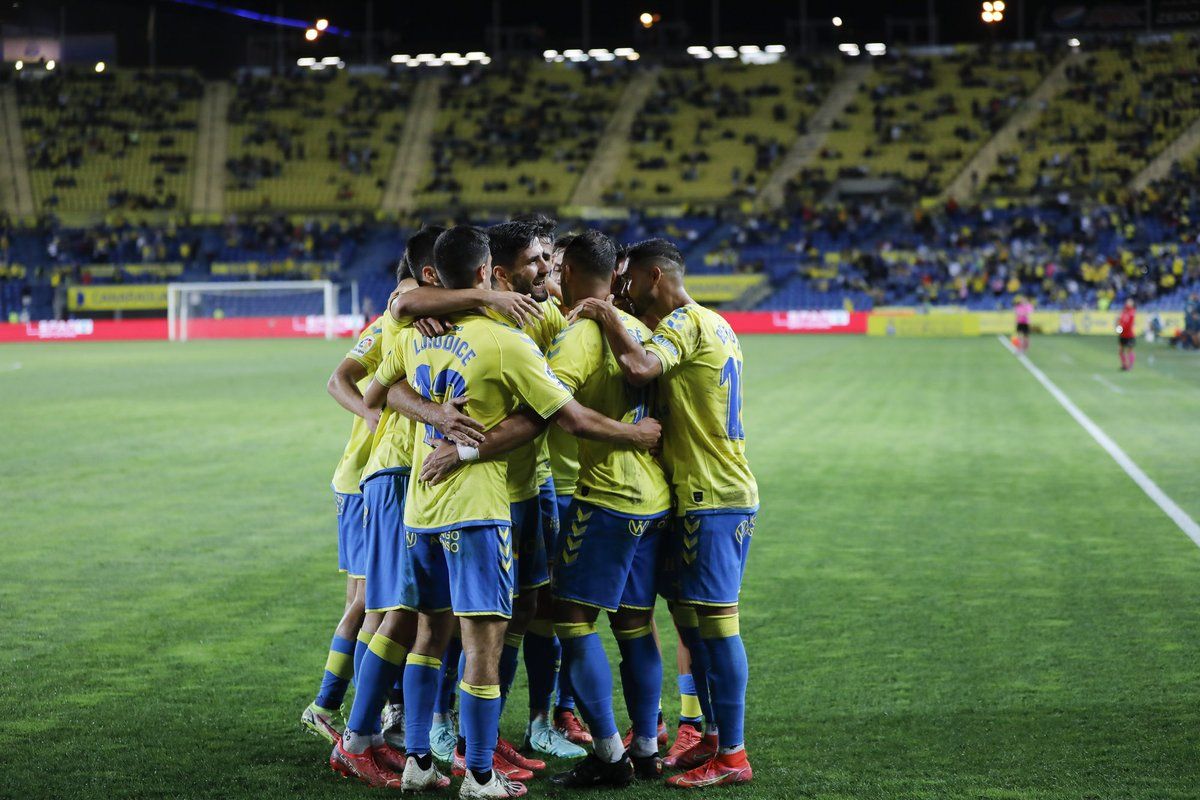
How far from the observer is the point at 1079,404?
73.9ft

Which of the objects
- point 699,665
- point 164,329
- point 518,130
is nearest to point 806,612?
point 699,665

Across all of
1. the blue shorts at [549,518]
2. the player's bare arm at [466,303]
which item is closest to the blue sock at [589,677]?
the blue shorts at [549,518]

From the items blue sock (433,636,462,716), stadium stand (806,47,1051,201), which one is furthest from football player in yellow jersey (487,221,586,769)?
stadium stand (806,47,1051,201)

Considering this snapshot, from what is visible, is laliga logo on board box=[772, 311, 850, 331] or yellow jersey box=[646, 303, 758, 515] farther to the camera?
laliga logo on board box=[772, 311, 850, 331]

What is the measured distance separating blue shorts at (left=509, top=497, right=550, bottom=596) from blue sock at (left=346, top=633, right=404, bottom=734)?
1.73 feet

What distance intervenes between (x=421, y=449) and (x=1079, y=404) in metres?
19.2

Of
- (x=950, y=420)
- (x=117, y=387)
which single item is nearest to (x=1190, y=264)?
(x=950, y=420)

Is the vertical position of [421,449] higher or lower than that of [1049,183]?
lower

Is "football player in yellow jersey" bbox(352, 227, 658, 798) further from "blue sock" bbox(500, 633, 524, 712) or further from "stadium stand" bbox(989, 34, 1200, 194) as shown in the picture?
"stadium stand" bbox(989, 34, 1200, 194)

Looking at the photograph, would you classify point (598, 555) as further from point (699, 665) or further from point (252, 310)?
point (252, 310)

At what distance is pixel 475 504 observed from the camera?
16.5 ft

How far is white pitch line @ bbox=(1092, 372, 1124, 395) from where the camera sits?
25250mm

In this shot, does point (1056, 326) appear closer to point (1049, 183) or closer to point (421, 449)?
point (1049, 183)

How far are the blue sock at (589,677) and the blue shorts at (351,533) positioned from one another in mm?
991
